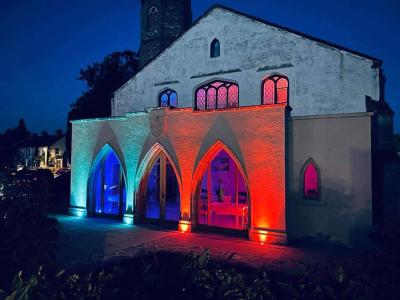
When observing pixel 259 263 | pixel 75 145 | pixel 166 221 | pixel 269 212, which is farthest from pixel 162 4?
pixel 259 263

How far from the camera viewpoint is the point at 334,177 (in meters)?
10.3

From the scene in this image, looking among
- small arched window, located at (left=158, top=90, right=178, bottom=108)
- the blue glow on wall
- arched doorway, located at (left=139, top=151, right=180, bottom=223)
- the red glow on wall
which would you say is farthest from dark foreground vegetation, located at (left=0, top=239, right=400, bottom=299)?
small arched window, located at (left=158, top=90, right=178, bottom=108)

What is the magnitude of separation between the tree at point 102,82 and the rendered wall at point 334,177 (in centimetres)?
2115

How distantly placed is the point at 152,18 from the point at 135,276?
23694 millimetres

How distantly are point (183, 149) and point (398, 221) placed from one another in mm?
8809

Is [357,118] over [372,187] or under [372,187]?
over

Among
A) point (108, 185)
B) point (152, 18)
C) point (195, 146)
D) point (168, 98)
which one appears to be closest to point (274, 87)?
point (195, 146)

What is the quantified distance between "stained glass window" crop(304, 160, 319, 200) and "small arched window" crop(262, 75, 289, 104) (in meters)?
4.92

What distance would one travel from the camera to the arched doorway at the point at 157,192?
12.9m

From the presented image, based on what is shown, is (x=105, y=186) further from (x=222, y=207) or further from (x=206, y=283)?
(x=206, y=283)

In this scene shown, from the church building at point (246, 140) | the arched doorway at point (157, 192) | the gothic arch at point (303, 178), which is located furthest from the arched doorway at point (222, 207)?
the gothic arch at point (303, 178)

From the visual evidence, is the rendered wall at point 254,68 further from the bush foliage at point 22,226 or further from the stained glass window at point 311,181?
the bush foliage at point 22,226

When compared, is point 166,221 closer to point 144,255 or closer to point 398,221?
point 144,255

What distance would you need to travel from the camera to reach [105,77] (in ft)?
103
